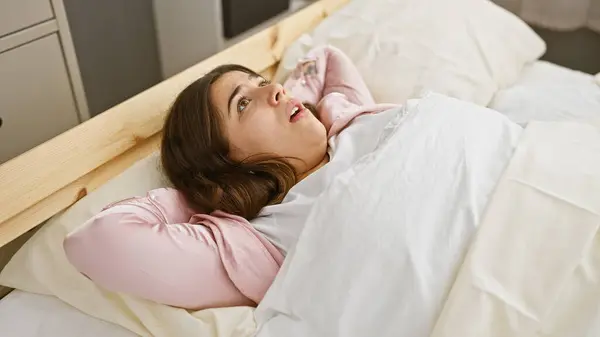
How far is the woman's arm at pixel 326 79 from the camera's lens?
126 cm

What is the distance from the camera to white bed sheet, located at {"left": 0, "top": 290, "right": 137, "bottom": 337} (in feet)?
2.88

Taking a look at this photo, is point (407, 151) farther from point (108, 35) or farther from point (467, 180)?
point (108, 35)

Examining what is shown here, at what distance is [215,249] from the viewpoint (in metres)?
0.88

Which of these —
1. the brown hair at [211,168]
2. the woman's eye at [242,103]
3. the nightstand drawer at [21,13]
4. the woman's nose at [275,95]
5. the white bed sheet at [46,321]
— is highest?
the nightstand drawer at [21,13]

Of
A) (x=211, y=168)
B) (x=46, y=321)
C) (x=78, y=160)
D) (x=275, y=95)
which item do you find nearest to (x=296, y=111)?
(x=275, y=95)

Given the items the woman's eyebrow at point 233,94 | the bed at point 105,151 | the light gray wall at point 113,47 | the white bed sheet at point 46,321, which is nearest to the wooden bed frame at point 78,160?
the bed at point 105,151

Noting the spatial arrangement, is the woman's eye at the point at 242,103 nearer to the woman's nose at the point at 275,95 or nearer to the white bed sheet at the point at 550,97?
the woman's nose at the point at 275,95

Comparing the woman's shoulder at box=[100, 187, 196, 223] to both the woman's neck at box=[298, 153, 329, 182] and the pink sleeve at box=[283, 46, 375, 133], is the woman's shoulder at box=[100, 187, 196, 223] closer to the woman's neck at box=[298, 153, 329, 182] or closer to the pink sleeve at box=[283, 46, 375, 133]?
the woman's neck at box=[298, 153, 329, 182]

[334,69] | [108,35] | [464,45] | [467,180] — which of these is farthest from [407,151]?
[108,35]

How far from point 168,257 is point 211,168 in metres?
0.22

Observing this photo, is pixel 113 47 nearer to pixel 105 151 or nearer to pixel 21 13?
pixel 21 13

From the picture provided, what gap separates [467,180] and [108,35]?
121 centimetres

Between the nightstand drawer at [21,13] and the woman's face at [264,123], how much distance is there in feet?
1.42

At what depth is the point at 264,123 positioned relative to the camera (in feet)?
3.32
